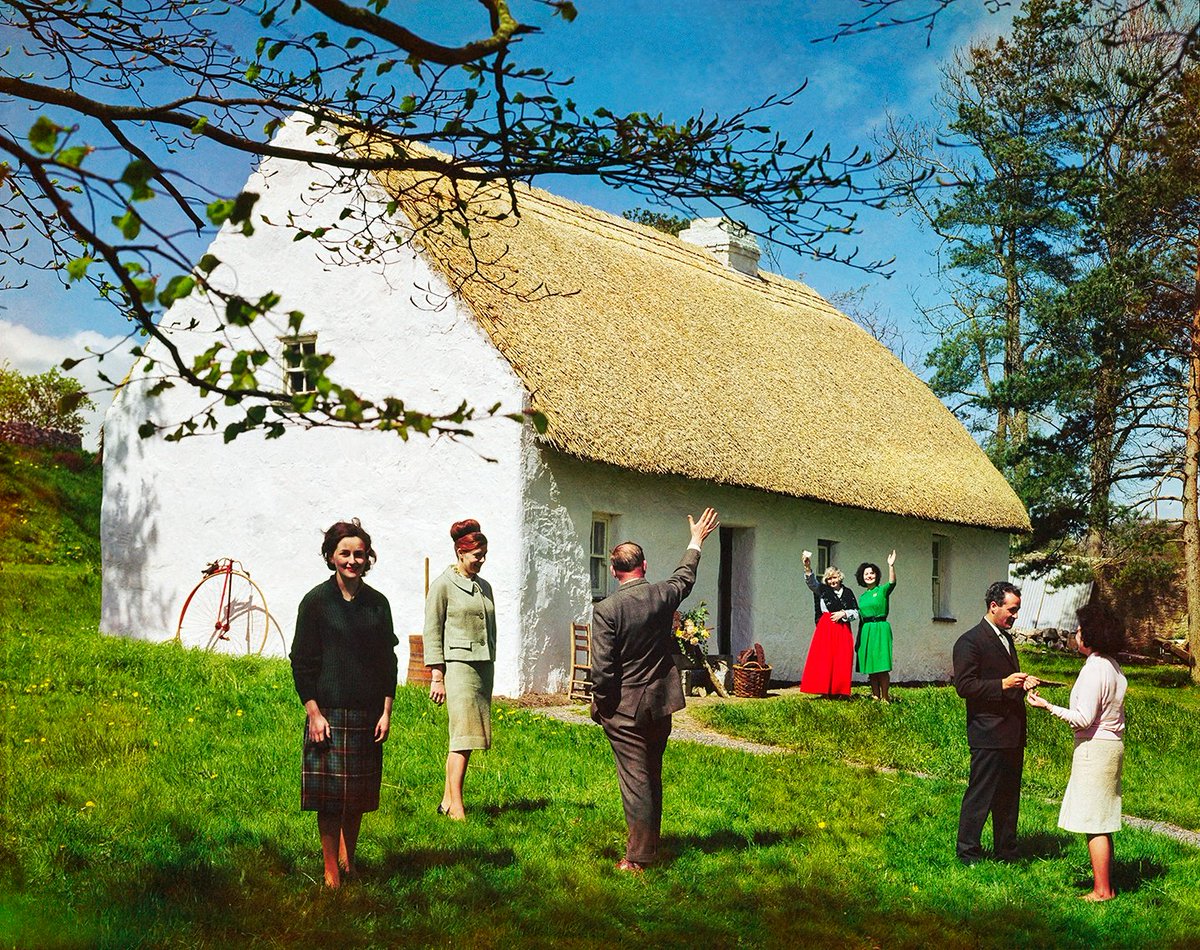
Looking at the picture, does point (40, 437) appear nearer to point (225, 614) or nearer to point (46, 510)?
point (46, 510)

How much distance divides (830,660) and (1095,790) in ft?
25.8

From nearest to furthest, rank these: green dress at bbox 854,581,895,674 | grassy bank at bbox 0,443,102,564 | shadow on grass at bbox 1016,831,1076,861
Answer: shadow on grass at bbox 1016,831,1076,861 → green dress at bbox 854,581,895,674 → grassy bank at bbox 0,443,102,564

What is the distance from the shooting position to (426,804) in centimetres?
769

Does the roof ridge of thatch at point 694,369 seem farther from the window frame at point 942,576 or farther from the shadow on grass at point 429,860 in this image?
the shadow on grass at point 429,860

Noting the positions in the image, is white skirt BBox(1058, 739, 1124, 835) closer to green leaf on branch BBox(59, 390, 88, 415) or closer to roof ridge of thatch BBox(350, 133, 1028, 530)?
green leaf on branch BBox(59, 390, 88, 415)

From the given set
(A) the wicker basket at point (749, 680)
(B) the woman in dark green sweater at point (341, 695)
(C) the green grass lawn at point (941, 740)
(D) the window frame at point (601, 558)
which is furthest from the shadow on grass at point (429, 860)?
(A) the wicker basket at point (749, 680)

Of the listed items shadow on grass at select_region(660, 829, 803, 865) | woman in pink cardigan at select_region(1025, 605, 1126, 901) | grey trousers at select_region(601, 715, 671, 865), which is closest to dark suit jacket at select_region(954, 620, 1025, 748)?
woman in pink cardigan at select_region(1025, 605, 1126, 901)

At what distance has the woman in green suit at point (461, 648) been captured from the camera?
743 centimetres

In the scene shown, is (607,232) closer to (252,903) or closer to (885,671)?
(885,671)

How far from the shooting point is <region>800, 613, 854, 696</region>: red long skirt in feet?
47.3

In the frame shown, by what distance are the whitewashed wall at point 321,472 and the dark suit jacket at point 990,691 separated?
653 centimetres

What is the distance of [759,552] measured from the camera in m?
16.8

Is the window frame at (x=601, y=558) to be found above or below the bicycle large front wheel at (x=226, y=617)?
above

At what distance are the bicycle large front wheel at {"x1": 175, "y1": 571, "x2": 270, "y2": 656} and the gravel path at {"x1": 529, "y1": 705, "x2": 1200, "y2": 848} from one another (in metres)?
3.85
